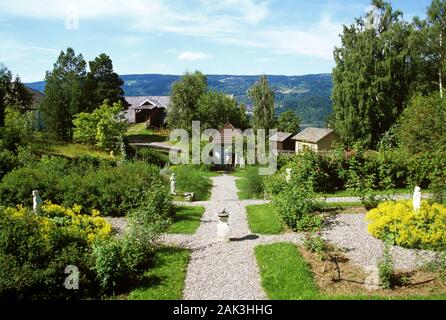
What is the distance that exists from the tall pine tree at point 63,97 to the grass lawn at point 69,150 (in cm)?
247

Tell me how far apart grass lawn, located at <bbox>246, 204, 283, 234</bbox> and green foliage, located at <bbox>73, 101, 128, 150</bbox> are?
21186 millimetres

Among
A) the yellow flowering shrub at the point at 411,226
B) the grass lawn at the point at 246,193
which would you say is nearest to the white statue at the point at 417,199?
the yellow flowering shrub at the point at 411,226

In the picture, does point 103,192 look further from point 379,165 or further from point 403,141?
point 403,141

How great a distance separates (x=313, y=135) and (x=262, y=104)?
708cm

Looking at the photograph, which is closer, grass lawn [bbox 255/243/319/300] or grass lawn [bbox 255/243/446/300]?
grass lawn [bbox 255/243/446/300]

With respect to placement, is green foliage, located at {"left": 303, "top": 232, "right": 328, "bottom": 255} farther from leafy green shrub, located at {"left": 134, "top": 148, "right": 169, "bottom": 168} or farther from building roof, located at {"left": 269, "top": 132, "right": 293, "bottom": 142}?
building roof, located at {"left": 269, "top": 132, "right": 293, "bottom": 142}

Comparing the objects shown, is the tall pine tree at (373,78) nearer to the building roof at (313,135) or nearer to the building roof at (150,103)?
the building roof at (313,135)

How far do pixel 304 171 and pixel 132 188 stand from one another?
311 inches

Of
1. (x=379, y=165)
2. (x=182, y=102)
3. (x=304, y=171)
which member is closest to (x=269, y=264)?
(x=304, y=171)

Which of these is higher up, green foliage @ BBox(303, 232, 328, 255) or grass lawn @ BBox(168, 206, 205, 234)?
green foliage @ BBox(303, 232, 328, 255)

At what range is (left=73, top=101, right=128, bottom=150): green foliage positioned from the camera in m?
34.9

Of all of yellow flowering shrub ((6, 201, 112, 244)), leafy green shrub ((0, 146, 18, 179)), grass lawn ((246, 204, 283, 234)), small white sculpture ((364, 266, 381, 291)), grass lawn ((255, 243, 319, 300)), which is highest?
leafy green shrub ((0, 146, 18, 179))

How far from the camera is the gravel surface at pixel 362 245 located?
1014cm

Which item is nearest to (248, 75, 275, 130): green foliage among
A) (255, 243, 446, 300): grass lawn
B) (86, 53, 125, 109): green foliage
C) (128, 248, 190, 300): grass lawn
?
(86, 53, 125, 109): green foliage
